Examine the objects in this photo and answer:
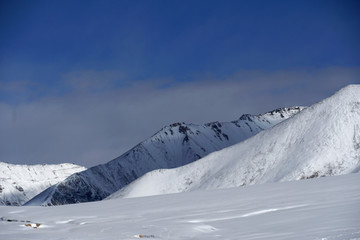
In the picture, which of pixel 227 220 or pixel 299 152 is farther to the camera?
pixel 299 152

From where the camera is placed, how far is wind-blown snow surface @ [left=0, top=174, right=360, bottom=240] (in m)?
18.7

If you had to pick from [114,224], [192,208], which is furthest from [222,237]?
[192,208]

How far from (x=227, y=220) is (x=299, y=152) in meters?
131

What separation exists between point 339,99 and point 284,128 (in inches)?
692

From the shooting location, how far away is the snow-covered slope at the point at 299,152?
14350 centimetres

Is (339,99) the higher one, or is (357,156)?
(339,99)

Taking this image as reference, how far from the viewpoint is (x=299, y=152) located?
150 m

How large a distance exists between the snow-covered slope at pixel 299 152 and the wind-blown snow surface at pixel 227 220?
110258mm

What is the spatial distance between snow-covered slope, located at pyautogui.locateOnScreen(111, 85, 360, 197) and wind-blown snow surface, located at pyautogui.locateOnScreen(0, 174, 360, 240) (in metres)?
110

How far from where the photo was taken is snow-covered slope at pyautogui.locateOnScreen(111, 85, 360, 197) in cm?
14350

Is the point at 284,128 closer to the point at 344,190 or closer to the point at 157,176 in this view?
the point at 157,176

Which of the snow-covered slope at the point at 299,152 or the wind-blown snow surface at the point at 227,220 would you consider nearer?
the wind-blown snow surface at the point at 227,220

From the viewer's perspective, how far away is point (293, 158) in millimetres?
149750

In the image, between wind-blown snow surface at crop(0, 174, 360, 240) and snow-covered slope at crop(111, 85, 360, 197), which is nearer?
wind-blown snow surface at crop(0, 174, 360, 240)
